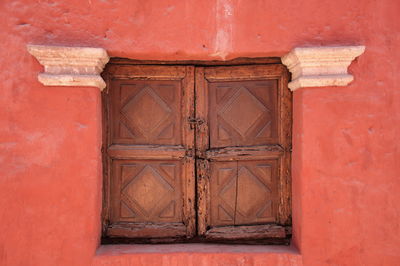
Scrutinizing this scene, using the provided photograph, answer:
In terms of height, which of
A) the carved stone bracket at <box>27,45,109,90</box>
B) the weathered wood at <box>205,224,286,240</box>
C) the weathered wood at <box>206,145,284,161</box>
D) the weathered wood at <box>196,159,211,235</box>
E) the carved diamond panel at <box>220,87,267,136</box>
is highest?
the carved stone bracket at <box>27,45,109,90</box>

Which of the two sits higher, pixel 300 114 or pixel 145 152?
pixel 300 114

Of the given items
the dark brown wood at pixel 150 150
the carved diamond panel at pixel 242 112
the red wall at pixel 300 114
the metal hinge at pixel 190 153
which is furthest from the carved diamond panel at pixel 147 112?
the carved diamond panel at pixel 242 112

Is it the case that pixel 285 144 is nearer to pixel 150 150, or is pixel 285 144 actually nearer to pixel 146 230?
pixel 150 150

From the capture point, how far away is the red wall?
2.11 m

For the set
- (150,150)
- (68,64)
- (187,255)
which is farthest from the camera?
(150,150)

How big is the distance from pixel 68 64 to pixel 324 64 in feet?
5.73

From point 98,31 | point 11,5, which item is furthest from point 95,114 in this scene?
point 11,5

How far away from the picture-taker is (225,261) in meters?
2.19

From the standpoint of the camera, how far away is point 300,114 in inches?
86.4

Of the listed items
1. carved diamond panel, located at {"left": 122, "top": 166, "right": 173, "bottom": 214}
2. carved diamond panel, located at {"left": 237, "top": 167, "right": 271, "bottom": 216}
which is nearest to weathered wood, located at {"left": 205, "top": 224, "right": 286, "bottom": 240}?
carved diamond panel, located at {"left": 237, "top": 167, "right": 271, "bottom": 216}

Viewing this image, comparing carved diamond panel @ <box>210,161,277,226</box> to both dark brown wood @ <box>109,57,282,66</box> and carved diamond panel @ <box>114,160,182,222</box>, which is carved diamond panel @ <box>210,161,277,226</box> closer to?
carved diamond panel @ <box>114,160,182,222</box>

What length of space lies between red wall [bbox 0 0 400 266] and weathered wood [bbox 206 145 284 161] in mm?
265

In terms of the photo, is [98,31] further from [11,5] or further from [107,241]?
[107,241]

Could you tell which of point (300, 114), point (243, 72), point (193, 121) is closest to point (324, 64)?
point (300, 114)
